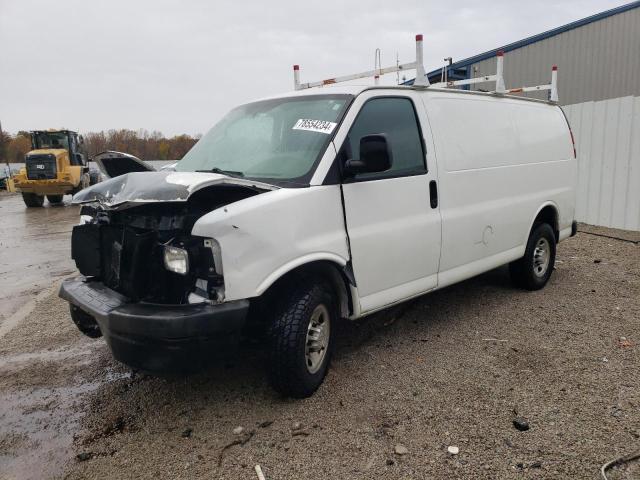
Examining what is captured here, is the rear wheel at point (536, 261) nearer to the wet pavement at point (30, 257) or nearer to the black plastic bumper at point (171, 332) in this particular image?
the black plastic bumper at point (171, 332)

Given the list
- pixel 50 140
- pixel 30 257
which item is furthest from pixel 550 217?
pixel 50 140

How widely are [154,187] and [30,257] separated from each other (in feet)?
23.3

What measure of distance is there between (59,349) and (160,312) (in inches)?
84.9

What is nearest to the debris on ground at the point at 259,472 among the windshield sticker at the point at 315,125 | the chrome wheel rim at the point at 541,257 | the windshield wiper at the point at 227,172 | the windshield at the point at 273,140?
the windshield at the point at 273,140

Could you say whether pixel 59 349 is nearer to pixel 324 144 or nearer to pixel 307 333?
pixel 307 333

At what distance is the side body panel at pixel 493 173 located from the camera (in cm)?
427

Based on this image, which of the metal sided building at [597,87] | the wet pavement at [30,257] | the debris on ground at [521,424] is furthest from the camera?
the metal sided building at [597,87]

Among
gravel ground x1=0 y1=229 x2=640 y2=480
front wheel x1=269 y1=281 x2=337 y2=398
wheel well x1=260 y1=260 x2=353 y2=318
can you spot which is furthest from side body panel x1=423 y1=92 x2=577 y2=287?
front wheel x1=269 y1=281 x2=337 y2=398

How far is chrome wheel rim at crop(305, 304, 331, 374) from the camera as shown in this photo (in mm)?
3333

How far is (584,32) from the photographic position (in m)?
13.5

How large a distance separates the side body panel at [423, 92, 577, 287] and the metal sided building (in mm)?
3518

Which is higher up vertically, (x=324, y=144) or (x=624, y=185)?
(x=324, y=144)

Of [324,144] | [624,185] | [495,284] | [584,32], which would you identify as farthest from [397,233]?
[584,32]

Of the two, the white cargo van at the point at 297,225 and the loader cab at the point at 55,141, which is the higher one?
the loader cab at the point at 55,141
